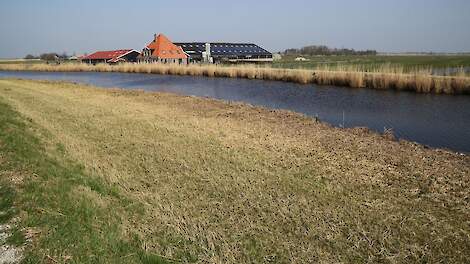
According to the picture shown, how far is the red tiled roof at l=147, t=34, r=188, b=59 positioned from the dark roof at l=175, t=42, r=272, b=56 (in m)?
5.42

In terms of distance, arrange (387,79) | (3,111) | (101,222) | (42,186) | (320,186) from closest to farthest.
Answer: (101,222)
(42,186)
(320,186)
(3,111)
(387,79)

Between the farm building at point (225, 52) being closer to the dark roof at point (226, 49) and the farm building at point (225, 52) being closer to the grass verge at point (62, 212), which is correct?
the dark roof at point (226, 49)

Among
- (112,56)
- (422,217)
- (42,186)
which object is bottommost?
(422,217)

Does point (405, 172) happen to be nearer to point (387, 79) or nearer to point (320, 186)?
point (320, 186)

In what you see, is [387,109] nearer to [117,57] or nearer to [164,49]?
[164,49]

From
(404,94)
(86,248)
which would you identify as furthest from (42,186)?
(404,94)

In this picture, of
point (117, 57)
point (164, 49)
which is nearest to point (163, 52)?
point (164, 49)

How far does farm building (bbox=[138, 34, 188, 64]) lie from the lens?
224ft

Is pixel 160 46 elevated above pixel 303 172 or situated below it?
above

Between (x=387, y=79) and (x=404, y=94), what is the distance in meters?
2.37

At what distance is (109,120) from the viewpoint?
12461mm

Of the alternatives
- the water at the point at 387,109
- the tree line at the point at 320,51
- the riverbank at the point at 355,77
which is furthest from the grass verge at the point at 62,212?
the tree line at the point at 320,51

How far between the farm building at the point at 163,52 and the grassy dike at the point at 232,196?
2348 inches

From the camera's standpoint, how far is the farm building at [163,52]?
68.3 meters
